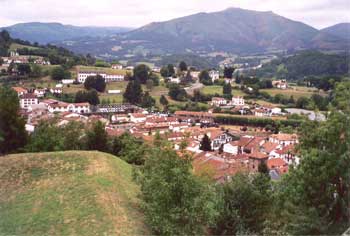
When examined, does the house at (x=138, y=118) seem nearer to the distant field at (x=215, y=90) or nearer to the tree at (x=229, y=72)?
the distant field at (x=215, y=90)

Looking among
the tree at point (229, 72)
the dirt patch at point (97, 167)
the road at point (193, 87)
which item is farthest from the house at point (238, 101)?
the dirt patch at point (97, 167)

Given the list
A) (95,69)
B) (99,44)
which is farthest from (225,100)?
(99,44)

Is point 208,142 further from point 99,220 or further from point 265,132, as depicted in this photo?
point 99,220

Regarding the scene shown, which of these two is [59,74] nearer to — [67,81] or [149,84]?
[67,81]

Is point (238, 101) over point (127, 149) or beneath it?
beneath

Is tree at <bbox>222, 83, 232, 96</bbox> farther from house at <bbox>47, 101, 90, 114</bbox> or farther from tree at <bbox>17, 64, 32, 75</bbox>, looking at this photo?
tree at <bbox>17, 64, 32, 75</bbox>

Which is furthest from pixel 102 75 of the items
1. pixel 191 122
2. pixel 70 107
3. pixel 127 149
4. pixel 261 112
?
pixel 127 149
